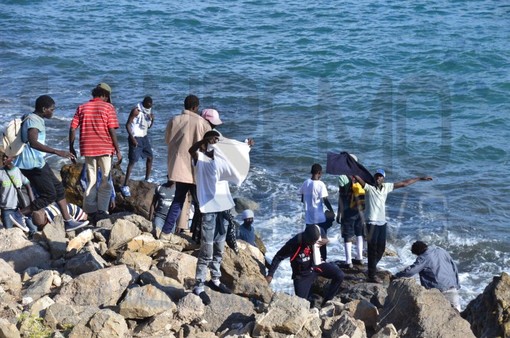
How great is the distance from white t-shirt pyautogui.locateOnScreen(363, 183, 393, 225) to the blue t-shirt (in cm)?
429

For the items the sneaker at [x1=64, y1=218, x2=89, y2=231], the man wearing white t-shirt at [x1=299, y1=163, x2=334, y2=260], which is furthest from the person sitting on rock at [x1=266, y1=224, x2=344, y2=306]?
the sneaker at [x1=64, y1=218, x2=89, y2=231]

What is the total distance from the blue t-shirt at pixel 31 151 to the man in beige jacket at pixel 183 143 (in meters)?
1.42

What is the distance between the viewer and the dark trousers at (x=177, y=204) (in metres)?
9.80

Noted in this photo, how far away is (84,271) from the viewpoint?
29.6 feet

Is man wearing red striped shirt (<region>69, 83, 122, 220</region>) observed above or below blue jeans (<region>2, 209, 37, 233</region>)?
above

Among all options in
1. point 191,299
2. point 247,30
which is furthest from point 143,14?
point 191,299

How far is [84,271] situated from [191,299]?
5.24 ft

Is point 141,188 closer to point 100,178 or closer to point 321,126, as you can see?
point 100,178

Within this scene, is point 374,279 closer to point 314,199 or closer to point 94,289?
point 314,199

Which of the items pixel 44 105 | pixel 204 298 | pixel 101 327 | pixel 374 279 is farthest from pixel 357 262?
pixel 101 327

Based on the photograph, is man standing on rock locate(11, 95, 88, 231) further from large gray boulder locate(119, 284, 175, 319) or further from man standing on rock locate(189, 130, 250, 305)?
large gray boulder locate(119, 284, 175, 319)

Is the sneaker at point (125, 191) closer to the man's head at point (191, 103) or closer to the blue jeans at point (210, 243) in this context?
the man's head at point (191, 103)

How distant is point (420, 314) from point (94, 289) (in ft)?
10.4

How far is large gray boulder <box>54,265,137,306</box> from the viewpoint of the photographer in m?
8.16
